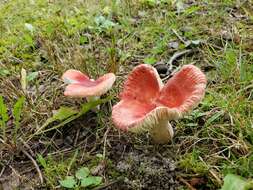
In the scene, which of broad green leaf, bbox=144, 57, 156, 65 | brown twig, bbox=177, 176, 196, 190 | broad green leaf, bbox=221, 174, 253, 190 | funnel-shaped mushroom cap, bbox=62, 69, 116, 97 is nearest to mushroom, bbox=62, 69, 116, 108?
funnel-shaped mushroom cap, bbox=62, 69, 116, 97

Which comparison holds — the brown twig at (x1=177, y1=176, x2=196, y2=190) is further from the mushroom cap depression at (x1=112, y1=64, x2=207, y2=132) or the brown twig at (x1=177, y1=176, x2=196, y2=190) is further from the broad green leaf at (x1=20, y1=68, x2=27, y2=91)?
the broad green leaf at (x1=20, y1=68, x2=27, y2=91)

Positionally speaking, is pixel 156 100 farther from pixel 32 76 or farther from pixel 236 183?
pixel 32 76

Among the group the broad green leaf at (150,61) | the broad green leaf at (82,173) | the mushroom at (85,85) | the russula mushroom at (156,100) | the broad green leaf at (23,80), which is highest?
the russula mushroom at (156,100)

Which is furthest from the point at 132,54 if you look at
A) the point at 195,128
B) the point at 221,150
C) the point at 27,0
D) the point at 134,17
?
the point at 27,0

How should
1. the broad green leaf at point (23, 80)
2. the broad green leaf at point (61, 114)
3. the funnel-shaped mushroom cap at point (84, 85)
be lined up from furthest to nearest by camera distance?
1. the broad green leaf at point (23, 80)
2. the broad green leaf at point (61, 114)
3. the funnel-shaped mushroom cap at point (84, 85)

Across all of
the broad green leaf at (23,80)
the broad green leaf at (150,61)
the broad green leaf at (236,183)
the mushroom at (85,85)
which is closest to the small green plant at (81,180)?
the mushroom at (85,85)

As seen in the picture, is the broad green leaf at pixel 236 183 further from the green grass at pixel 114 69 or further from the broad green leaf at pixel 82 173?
the broad green leaf at pixel 82 173

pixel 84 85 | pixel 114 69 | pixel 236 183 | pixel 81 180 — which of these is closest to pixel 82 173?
pixel 81 180

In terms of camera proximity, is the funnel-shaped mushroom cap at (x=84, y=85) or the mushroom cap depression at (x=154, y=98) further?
the funnel-shaped mushroom cap at (x=84, y=85)
